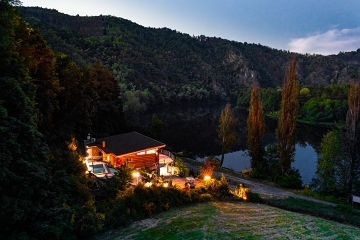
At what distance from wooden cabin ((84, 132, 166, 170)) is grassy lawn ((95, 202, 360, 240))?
8.95 m

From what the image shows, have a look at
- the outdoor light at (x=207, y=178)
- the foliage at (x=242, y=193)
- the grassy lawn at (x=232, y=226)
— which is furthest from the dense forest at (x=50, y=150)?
the grassy lawn at (x=232, y=226)

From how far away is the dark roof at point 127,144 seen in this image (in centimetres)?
2935

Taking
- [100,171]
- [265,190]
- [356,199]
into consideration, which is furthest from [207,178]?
[356,199]

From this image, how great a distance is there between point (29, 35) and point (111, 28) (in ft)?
574

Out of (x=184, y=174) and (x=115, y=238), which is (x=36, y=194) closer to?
(x=115, y=238)

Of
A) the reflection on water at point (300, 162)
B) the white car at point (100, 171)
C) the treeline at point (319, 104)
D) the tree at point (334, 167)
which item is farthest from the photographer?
the treeline at point (319, 104)

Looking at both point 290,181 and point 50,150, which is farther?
point 290,181

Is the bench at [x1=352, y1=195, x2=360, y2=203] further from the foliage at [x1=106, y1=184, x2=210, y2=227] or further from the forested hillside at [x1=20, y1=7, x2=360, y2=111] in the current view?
the forested hillside at [x1=20, y1=7, x2=360, y2=111]

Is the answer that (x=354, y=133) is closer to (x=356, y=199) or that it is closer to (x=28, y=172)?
(x=356, y=199)

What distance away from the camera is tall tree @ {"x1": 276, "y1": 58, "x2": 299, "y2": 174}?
104 ft

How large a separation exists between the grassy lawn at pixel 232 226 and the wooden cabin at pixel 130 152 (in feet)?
29.4

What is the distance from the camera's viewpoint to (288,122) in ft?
105

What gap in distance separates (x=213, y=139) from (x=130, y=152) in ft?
117

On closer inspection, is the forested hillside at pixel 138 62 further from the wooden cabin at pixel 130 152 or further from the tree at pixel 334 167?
the tree at pixel 334 167
